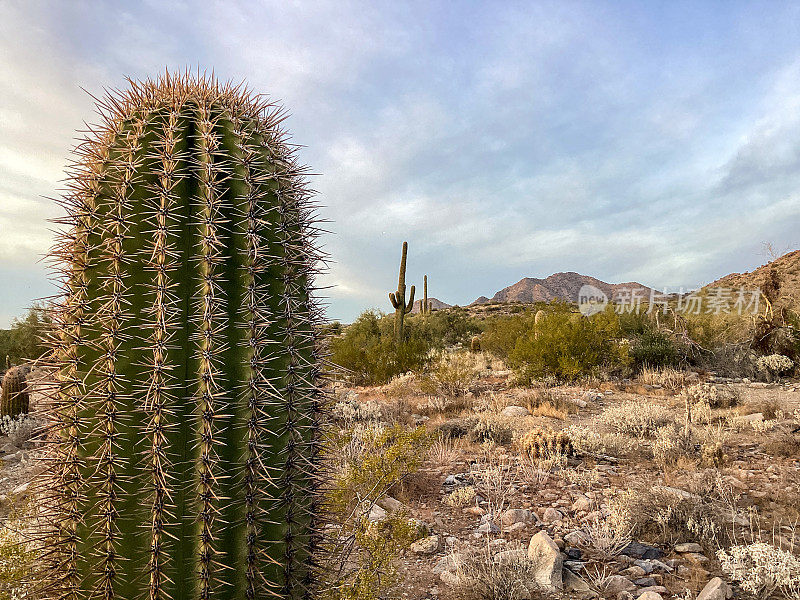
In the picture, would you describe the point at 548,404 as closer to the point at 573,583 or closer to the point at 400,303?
the point at 573,583

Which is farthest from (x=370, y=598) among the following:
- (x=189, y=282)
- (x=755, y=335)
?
(x=755, y=335)

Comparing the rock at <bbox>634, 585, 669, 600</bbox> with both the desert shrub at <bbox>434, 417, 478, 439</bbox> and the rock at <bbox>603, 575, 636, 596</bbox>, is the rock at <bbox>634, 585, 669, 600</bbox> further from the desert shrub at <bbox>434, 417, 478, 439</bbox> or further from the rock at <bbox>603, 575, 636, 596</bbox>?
the desert shrub at <bbox>434, 417, 478, 439</bbox>

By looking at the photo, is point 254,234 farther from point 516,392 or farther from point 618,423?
point 516,392

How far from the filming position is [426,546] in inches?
154

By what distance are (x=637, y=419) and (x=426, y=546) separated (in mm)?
4821

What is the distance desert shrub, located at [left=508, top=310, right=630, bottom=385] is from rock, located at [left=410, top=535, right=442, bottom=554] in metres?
8.46

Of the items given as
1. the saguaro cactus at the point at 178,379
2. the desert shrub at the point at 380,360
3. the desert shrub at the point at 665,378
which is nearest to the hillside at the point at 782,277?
the desert shrub at the point at 665,378

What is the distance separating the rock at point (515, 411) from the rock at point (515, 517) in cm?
414

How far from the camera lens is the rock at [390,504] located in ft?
15.2

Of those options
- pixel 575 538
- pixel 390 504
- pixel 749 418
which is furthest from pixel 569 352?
pixel 575 538

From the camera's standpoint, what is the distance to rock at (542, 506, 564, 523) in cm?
433

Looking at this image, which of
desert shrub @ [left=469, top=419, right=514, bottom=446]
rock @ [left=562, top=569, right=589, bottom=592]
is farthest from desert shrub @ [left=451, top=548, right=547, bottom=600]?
desert shrub @ [left=469, top=419, right=514, bottom=446]

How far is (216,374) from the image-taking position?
1818 millimetres

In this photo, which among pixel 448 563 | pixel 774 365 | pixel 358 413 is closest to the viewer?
pixel 448 563
